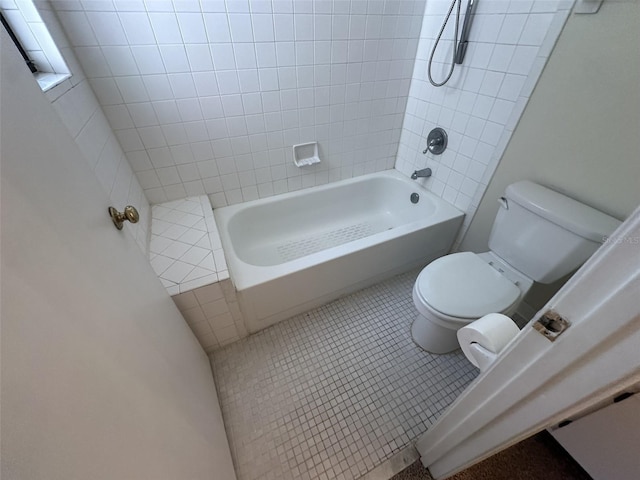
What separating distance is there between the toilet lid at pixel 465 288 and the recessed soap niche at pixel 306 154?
1003 mm

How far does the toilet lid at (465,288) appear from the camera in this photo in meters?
1.12

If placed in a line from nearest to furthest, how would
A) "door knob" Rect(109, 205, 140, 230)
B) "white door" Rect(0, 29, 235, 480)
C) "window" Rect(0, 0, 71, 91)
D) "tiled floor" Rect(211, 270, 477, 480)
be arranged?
"white door" Rect(0, 29, 235, 480), "door knob" Rect(109, 205, 140, 230), "window" Rect(0, 0, 71, 91), "tiled floor" Rect(211, 270, 477, 480)

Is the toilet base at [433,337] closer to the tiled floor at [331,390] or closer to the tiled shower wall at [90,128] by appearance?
the tiled floor at [331,390]

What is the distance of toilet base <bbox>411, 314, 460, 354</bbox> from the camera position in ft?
4.17

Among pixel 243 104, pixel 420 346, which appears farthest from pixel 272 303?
pixel 243 104

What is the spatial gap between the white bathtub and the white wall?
1.86ft

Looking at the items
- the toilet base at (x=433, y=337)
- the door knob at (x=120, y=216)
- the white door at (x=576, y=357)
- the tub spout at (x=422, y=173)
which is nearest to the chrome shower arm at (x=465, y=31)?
the tub spout at (x=422, y=173)

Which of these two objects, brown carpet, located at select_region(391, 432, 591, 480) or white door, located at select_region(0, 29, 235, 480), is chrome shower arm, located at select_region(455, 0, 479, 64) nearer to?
white door, located at select_region(0, 29, 235, 480)

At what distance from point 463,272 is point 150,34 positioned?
68.0 inches

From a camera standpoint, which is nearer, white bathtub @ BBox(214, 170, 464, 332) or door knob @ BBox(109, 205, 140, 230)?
door knob @ BBox(109, 205, 140, 230)

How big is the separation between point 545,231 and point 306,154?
133 cm

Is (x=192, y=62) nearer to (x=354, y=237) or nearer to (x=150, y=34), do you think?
(x=150, y=34)

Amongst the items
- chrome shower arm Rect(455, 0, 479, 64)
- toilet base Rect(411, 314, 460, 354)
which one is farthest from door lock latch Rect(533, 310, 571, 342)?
chrome shower arm Rect(455, 0, 479, 64)

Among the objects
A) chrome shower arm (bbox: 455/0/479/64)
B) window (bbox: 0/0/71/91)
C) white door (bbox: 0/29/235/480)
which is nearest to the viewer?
white door (bbox: 0/29/235/480)
